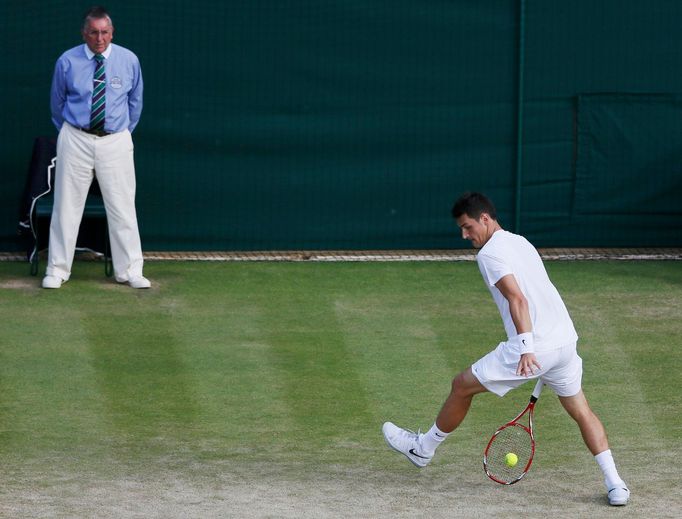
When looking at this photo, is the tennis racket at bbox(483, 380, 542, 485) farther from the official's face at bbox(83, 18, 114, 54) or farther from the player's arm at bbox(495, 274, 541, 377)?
the official's face at bbox(83, 18, 114, 54)

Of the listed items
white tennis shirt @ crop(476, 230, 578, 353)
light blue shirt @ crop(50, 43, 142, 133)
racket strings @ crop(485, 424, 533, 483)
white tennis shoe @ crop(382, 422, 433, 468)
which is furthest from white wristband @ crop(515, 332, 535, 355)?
light blue shirt @ crop(50, 43, 142, 133)

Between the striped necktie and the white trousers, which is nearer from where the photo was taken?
the striped necktie

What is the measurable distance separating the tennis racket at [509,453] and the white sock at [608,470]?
360 mm

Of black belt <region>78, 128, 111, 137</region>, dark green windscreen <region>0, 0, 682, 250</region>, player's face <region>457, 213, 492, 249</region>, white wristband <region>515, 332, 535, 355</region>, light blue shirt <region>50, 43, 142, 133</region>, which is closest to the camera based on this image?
white wristband <region>515, 332, 535, 355</region>

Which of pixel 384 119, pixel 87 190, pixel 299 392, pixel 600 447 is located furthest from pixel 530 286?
pixel 384 119

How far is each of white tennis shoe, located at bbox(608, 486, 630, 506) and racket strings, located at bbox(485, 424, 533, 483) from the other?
0.49m

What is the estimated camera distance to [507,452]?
7.32 meters

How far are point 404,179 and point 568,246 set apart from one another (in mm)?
1684

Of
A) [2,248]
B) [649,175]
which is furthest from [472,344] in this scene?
[2,248]

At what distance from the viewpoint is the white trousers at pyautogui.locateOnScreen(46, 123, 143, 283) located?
11531mm

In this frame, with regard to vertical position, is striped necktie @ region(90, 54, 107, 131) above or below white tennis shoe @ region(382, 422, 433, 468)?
above

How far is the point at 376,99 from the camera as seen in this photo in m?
13.3

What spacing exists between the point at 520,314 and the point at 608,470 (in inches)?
34.2

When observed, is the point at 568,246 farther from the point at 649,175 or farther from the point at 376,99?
the point at 376,99
